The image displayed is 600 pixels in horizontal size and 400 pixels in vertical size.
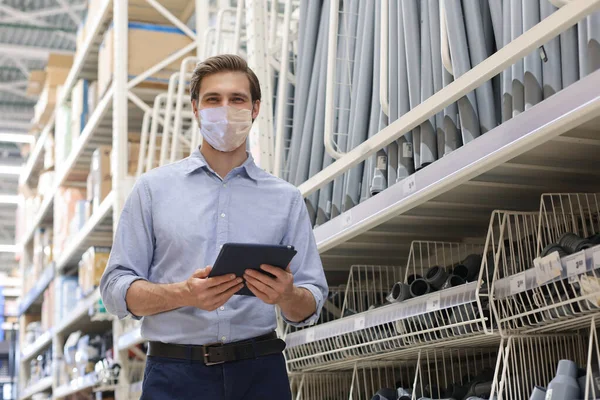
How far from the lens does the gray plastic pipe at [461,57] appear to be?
1902 millimetres

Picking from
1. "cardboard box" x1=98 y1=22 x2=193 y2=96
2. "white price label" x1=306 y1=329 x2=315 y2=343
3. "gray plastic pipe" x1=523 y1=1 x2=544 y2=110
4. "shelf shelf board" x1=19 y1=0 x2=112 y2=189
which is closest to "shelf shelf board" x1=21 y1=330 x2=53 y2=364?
"shelf shelf board" x1=19 y1=0 x2=112 y2=189

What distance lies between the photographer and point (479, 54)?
1.96m

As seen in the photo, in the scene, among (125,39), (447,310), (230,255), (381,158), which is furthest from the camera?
(125,39)

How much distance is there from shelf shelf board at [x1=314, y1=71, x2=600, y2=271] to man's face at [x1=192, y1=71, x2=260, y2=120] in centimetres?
44

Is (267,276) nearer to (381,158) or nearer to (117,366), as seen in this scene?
(381,158)

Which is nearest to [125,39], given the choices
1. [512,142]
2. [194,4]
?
[194,4]

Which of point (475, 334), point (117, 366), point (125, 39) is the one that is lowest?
point (117, 366)

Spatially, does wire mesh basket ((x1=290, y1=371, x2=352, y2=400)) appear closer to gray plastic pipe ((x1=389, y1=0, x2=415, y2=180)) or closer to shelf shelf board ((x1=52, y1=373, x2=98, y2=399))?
gray plastic pipe ((x1=389, y1=0, x2=415, y2=180))

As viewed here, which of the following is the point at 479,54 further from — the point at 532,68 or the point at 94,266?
the point at 94,266

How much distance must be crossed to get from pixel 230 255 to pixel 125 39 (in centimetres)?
357

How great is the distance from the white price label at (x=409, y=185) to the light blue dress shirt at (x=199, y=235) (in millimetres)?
288

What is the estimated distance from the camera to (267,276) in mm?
1438

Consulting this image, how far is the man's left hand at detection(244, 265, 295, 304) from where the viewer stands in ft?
4.67

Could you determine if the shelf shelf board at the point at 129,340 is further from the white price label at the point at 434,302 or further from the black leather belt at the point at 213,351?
the black leather belt at the point at 213,351
